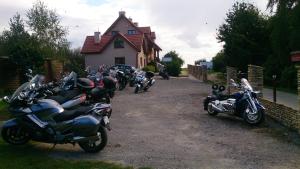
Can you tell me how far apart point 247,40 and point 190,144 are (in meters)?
23.7

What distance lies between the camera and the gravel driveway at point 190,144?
8.40m

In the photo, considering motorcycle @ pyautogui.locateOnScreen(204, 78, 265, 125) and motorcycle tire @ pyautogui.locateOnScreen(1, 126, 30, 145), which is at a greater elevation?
motorcycle @ pyautogui.locateOnScreen(204, 78, 265, 125)

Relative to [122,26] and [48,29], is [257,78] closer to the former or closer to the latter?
[48,29]

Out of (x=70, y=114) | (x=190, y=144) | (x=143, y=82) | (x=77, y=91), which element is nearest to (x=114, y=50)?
(x=143, y=82)

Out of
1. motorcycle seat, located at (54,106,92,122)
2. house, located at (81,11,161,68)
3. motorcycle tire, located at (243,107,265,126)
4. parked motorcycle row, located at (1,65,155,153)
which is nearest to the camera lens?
parked motorcycle row, located at (1,65,155,153)

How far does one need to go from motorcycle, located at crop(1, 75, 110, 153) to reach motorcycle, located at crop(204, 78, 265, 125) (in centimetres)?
457

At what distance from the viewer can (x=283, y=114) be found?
39.6 feet

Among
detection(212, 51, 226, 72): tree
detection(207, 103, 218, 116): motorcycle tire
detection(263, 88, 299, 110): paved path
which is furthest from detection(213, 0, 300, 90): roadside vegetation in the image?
detection(207, 103, 218, 116): motorcycle tire

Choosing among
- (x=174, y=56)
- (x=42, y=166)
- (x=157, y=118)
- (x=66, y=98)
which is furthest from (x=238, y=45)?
(x=174, y=56)

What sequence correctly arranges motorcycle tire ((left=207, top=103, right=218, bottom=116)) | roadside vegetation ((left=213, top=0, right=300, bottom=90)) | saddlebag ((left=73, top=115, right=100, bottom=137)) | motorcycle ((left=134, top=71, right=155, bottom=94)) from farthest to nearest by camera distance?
roadside vegetation ((left=213, top=0, right=300, bottom=90)) < motorcycle ((left=134, top=71, right=155, bottom=94)) < motorcycle tire ((left=207, top=103, right=218, bottom=116)) < saddlebag ((left=73, top=115, right=100, bottom=137))

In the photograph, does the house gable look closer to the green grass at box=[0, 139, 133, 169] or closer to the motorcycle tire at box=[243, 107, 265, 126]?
the motorcycle tire at box=[243, 107, 265, 126]

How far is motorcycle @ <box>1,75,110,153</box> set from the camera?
8953 millimetres

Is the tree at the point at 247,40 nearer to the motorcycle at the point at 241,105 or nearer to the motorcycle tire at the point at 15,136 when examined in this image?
the motorcycle at the point at 241,105

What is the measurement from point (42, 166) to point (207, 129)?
4977 millimetres
